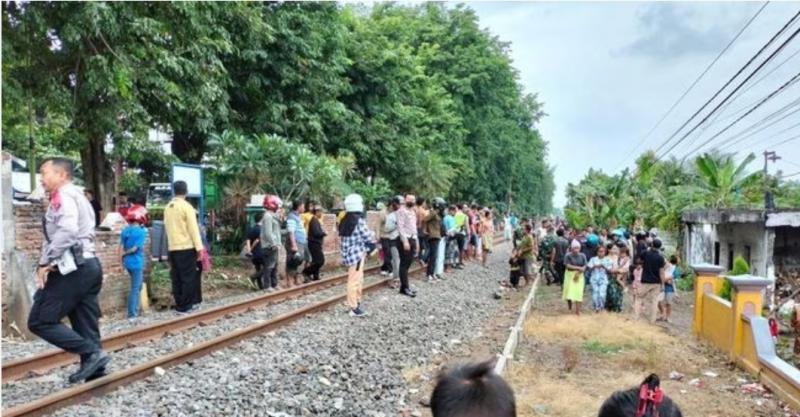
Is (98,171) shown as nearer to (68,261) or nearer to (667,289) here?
(68,261)

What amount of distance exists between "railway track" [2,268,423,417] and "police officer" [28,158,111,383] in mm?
242

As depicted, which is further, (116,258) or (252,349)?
(116,258)

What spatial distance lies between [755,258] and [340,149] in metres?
13.8

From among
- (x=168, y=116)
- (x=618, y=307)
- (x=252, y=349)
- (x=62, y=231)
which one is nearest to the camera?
(x=62, y=231)

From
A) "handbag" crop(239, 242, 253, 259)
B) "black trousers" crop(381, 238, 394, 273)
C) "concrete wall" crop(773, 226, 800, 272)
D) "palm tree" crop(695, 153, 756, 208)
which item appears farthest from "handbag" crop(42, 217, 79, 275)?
"palm tree" crop(695, 153, 756, 208)

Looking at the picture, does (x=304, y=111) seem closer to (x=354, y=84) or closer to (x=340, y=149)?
(x=340, y=149)

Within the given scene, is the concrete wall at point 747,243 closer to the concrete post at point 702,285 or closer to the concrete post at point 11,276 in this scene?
the concrete post at point 702,285

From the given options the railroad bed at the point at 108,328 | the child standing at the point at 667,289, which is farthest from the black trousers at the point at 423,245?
the child standing at the point at 667,289

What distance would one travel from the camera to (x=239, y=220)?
771 inches

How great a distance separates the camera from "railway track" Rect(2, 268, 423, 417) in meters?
5.48

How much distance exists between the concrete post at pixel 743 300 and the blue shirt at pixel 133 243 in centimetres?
835

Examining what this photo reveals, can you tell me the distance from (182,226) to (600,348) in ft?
20.2

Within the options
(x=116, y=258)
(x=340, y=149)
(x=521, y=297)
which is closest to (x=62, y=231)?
(x=116, y=258)

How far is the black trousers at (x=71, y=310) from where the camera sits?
589 cm
